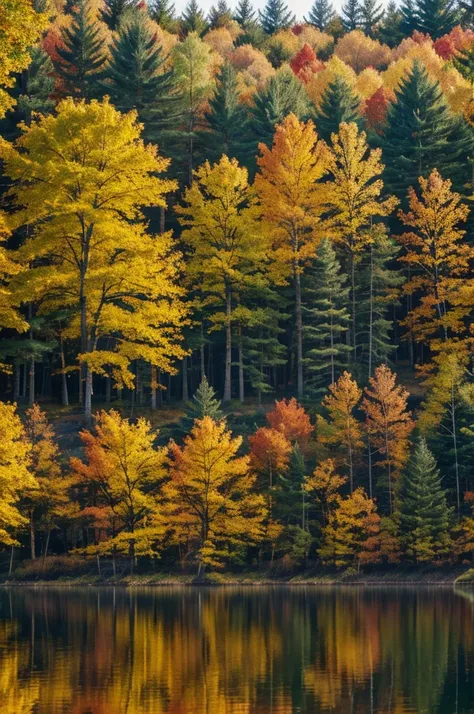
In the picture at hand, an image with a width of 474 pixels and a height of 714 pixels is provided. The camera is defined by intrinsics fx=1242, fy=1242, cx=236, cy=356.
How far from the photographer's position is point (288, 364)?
81125 millimetres

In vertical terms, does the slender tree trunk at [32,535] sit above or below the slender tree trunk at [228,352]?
below

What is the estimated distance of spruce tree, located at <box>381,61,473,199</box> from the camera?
78.4 m

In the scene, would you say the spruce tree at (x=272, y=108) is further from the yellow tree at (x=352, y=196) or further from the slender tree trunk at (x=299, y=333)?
the slender tree trunk at (x=299, y=333)

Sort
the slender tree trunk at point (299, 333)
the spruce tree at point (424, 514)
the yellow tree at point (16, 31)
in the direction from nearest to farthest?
the yellow tree at point (16, 31) < the spruce tree at point (424, 514) < the slender tree trunk at point (299, 333)

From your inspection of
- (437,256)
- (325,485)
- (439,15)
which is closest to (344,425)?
(325,485)

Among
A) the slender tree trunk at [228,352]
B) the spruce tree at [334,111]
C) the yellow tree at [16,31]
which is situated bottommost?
the slender tree trunk at [228,352]

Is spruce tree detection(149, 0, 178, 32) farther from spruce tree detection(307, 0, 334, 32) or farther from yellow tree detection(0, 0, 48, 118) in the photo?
yellow tree detection(0, 0, 48, 118)

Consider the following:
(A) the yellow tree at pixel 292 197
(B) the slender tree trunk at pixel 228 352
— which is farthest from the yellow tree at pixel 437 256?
(B) the slender tree trunk at pixel 228 352

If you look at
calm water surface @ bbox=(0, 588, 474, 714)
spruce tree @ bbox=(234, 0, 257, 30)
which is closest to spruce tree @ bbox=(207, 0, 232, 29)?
spruce tree @ bbox=(234, 0, 257, 30)

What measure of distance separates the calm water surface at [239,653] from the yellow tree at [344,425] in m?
10.4

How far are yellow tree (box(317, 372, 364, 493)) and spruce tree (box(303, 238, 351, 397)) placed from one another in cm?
624

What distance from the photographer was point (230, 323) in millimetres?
74125

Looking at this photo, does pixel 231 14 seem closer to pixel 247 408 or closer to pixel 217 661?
pixel 247 408

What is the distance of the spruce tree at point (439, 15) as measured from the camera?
465 ft
